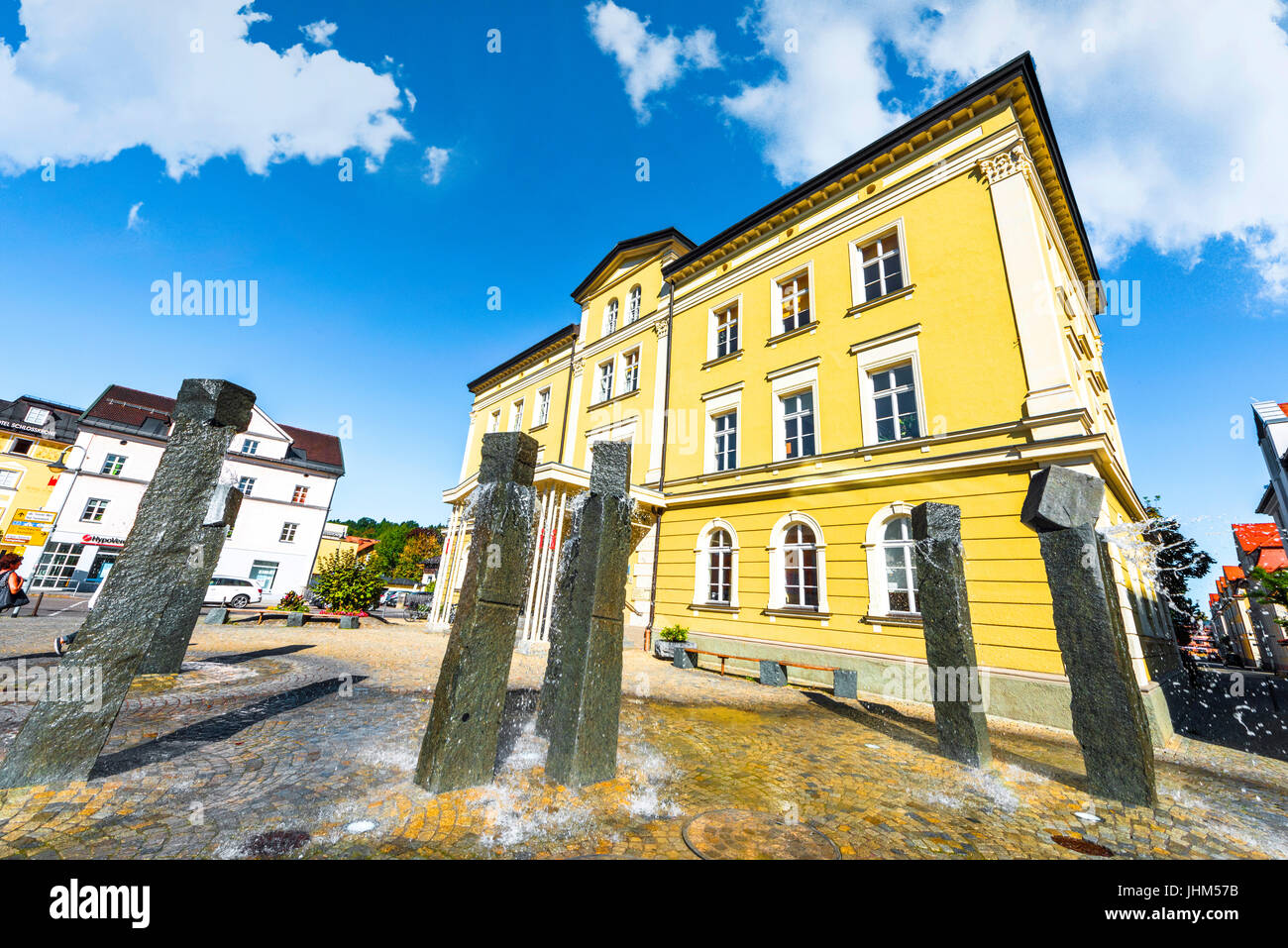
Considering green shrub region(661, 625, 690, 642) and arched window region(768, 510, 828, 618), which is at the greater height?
arched window region(768, 510, 828, 618)

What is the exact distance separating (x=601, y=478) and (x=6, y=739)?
212 inches

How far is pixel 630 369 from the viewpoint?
18.7 metres

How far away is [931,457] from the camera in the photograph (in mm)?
9992

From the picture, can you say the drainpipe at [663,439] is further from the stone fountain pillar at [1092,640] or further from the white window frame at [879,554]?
the stone fountain pillar at [1092,640]

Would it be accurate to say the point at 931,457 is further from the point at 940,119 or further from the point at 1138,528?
the point at 940,119

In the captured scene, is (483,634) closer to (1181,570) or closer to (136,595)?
(136,595)

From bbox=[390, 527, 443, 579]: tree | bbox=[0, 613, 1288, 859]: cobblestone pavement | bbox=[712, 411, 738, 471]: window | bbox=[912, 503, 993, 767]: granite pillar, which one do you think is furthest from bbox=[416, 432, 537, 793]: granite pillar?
bbox=[390, 527, 443, 579]: tree

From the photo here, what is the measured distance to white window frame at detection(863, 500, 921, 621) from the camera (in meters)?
10.2

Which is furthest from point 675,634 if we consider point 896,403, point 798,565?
point 896,403

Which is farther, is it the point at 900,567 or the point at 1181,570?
the point at 1181,570

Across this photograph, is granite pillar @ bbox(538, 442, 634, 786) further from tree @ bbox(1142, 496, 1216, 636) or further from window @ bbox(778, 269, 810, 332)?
tree @ bbox(1142, 496, 1216, 636)

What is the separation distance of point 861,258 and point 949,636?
10427mm

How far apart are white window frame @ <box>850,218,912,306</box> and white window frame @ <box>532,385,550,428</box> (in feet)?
45.9
